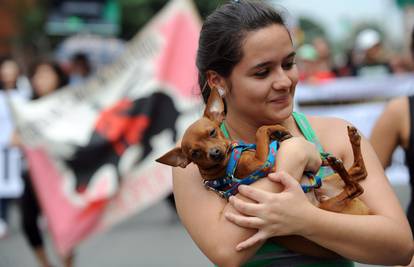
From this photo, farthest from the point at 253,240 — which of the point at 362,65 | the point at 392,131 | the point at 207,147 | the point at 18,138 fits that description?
the point at 362,65

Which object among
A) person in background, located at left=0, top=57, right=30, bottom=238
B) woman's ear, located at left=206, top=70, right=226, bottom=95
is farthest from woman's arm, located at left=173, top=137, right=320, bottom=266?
person in background, located at left=0, top=57, right=30, bottom=238

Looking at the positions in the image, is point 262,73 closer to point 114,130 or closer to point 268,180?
point 268,180

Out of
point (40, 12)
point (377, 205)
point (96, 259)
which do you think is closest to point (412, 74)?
point (96, 259)

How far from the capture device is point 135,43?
7.55 meters

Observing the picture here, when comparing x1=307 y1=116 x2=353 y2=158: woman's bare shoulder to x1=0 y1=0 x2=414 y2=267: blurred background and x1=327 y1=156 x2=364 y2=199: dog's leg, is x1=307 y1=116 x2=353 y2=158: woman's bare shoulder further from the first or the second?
x1=0 y1=0 x2=414 y2=267: blurred background

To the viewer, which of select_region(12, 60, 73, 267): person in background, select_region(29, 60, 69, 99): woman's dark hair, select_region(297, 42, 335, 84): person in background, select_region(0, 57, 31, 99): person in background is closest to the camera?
select_region(12, 60, 73, 267): person in background

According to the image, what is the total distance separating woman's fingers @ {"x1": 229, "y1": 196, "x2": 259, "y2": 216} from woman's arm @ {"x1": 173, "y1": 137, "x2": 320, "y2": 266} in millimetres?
35

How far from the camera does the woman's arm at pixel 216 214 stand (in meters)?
2.17

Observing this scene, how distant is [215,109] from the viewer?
230 cm

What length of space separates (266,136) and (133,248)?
661 centimetres

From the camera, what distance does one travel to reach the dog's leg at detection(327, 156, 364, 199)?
2256mm

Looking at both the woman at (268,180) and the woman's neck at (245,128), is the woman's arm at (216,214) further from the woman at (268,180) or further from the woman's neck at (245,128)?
the woman's neck at (245,128)

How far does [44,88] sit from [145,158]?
1581mm

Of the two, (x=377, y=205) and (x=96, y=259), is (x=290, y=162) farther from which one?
(x=96, y=259)
